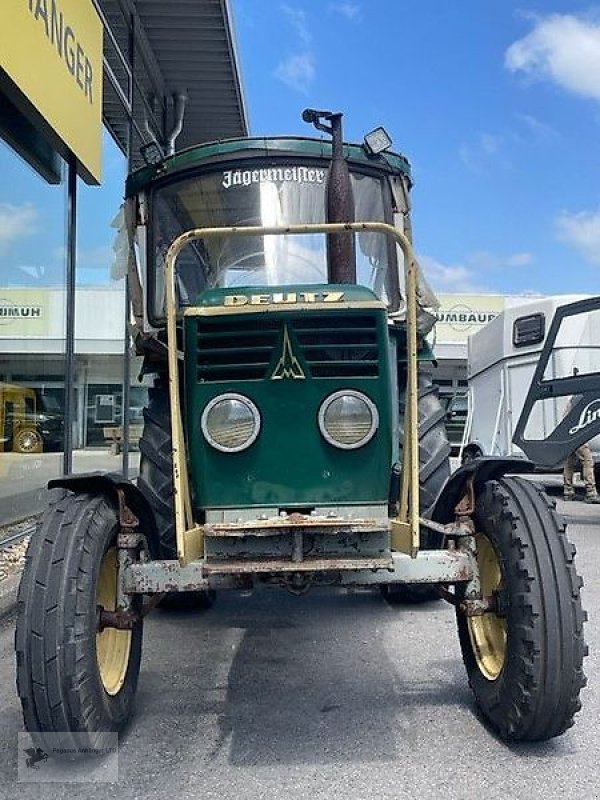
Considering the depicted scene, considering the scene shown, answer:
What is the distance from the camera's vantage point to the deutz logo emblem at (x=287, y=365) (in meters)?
3.42

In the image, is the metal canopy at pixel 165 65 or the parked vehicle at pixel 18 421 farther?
the metal canopy at pixel 165 65

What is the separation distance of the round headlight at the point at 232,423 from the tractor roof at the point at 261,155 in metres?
1.65

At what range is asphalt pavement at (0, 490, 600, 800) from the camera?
2971mm

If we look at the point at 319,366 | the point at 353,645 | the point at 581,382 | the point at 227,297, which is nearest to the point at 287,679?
the point at 353,645

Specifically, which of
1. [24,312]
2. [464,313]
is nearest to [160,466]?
[24,312]

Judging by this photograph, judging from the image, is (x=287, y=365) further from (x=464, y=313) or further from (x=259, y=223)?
(x=464, y=313)

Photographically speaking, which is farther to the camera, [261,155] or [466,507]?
[261,155]

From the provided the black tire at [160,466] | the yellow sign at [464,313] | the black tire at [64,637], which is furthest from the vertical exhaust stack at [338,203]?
the yellow sign at [464,313]

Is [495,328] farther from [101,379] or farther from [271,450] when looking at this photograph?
[271,450]

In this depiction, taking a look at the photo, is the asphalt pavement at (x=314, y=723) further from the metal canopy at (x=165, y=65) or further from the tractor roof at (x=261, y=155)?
the metal canopy at (x=165, y=65)

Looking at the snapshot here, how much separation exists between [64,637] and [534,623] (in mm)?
1800

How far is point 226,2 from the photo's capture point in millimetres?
9516

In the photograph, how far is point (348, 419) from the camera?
137 inches

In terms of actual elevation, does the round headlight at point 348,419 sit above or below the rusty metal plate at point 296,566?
above
